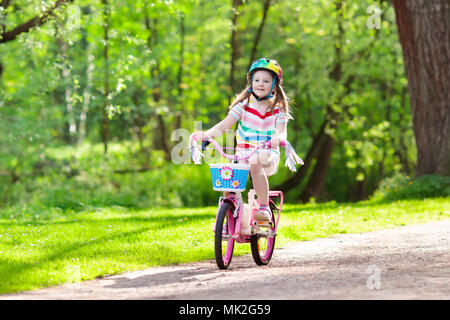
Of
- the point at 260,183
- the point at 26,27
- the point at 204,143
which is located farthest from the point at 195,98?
the point at 204,143

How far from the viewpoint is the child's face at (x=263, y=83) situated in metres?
6.89

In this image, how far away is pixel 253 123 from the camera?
6.90m

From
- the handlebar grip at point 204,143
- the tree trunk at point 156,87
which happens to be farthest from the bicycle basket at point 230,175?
the tree trunk at point 156,87

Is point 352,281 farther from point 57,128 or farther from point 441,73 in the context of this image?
point 57,128

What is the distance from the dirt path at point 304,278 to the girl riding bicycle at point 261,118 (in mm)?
837

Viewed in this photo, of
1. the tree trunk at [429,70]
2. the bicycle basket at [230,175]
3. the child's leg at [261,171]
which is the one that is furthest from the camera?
the tree trunk at [429,70]

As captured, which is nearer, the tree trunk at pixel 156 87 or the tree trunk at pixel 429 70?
the tree trunk at pixel 429 70

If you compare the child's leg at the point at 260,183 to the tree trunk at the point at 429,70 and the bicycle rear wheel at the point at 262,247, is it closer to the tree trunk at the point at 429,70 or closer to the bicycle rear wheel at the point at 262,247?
the bicycle rear wheel at the point at 262,247

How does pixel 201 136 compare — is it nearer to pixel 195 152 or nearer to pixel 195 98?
pixel 195 152

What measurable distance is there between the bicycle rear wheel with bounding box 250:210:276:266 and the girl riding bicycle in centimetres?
A: 24

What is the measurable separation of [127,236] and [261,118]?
10.1 feet
